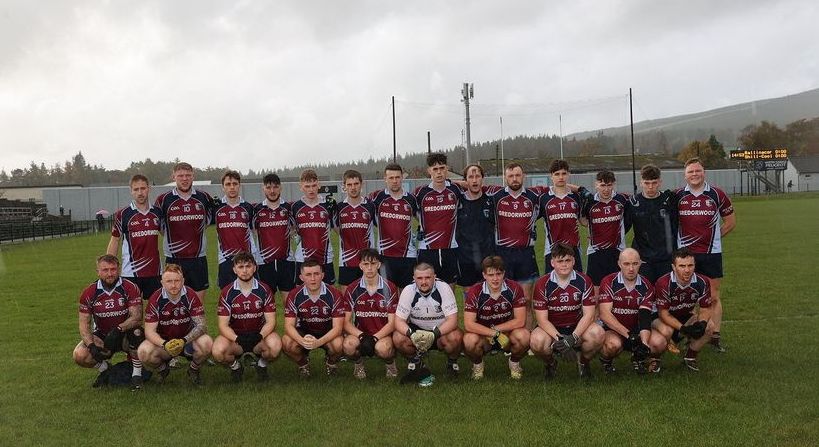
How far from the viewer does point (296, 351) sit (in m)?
5.71

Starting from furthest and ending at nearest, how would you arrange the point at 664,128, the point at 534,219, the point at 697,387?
the point at 664,128
the point at 534,219
the point at 697,387

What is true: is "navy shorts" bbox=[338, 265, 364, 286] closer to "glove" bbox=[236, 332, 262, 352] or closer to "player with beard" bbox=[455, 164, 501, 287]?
"player with beard" bbox=[455, 164, 501, 287]

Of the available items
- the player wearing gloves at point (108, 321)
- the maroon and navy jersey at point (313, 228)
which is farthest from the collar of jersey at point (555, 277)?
the player wearing gloves at point (108, 321)

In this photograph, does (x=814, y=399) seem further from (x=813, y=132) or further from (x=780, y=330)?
(x=813, y=132)

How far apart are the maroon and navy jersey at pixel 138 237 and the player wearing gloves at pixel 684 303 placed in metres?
4.87

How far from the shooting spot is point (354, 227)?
6902mm

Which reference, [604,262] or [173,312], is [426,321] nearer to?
[604,262]

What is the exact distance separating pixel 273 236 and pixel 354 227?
0.85m

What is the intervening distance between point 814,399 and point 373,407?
318cm

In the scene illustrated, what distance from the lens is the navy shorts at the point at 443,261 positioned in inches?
273

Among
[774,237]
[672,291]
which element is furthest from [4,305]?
[774,237]

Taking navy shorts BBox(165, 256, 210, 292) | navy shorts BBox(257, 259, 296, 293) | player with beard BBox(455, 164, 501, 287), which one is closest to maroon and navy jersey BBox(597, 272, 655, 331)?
player with beard BBox(455, 164, 501, 287)

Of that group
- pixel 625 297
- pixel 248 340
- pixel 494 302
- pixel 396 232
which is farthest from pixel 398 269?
pixel 625 297

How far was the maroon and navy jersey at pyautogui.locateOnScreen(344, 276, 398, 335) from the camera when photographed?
19.6 feet
